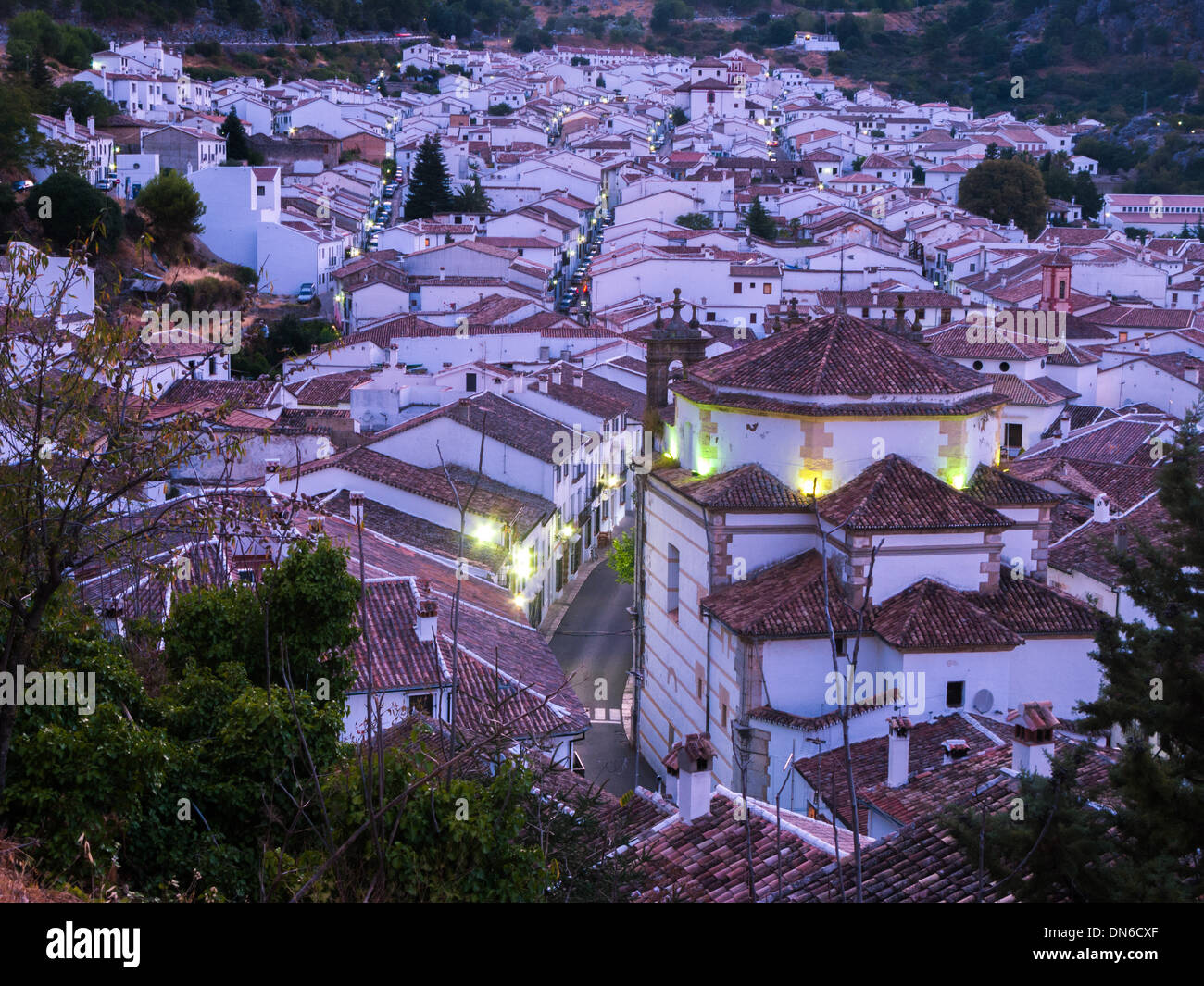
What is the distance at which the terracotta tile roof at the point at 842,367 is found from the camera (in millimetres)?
20484

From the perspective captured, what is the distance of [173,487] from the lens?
93.4 feet

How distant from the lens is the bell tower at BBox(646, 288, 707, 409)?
1022 inches

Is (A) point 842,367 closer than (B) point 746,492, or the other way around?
(B) point 746,492

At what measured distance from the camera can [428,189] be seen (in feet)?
254

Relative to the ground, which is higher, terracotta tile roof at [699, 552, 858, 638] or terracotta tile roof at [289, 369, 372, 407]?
terracotta tile roof at [699, 552, 858, 638]

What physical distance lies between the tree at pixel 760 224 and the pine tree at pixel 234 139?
83.2 feet

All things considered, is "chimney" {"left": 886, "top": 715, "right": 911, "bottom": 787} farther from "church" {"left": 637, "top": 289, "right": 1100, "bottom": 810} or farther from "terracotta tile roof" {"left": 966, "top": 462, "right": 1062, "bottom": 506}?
"terracotta tile roof" {"left": 966, "top": 462, "right": 1062, "bottom": 506}

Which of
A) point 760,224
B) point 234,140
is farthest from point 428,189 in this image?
point 760,224

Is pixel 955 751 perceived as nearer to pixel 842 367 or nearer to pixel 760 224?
pixel 842 367

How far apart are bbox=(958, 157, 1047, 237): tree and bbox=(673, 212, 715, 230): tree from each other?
25801 millimetres

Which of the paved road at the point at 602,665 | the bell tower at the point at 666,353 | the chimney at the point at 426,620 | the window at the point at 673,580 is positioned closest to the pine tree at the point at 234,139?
the paved road at the point at 602,665

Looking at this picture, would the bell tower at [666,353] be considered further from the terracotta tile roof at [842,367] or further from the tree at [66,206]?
the tree at [66,206]

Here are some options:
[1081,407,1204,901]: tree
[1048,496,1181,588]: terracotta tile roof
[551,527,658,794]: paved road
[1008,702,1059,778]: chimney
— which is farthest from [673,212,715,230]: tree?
[1081,407,1204,901]: tree

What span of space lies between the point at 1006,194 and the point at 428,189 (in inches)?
1526
